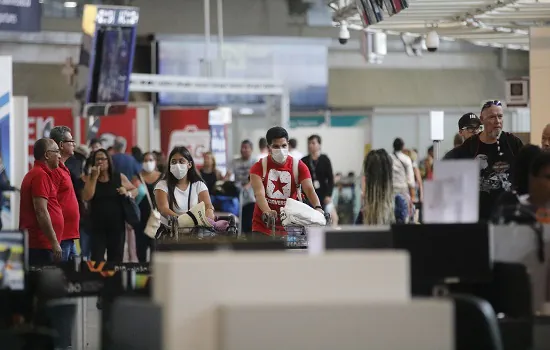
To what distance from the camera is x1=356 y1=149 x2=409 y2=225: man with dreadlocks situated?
9109 millimetres

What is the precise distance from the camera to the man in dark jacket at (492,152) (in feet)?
30.0

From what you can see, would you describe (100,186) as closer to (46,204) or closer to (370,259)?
(46,204)

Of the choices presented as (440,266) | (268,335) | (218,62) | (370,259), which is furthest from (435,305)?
(218,62)

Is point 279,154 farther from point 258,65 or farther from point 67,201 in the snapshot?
point 258,65

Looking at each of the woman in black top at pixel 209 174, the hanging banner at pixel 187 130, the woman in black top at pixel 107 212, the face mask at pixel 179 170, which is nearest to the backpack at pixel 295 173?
the face mask at pixel 179 170

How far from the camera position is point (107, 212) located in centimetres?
1295

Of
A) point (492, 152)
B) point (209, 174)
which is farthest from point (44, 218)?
point (209, 174)

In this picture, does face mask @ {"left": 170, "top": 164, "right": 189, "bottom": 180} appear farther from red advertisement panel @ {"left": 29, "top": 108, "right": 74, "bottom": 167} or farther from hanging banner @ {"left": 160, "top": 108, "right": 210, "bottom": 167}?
red advertisement panel @ {"left": 29, "top": 108, "right": 74, "bottom": 167}

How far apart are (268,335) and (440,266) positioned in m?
1.67

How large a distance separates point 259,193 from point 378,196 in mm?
1121

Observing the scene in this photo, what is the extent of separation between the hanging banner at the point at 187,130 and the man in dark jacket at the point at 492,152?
1489 centimetres

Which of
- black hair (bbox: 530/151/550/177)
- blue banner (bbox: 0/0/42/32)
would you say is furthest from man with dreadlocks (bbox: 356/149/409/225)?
blue banner (bbox: 0/0/42/32)

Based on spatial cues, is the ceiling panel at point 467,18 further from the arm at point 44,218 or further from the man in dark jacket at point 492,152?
the arm at point 44,218

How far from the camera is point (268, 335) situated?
374 cm
